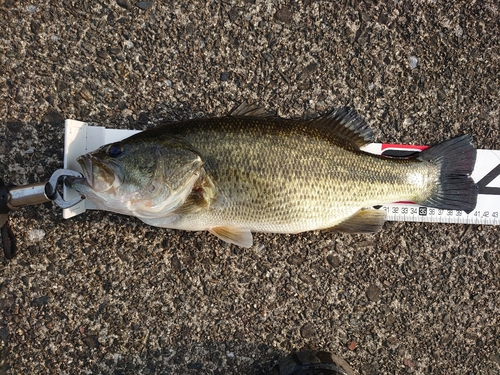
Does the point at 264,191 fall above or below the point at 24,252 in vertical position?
above

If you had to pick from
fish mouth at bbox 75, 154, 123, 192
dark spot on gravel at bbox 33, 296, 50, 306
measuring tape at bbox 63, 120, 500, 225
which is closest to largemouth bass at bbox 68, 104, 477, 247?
fish mouth at bbox 75, 154, 123, 192

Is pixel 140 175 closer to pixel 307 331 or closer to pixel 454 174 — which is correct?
pixel 307 331

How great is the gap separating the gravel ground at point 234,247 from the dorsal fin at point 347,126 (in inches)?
8.6

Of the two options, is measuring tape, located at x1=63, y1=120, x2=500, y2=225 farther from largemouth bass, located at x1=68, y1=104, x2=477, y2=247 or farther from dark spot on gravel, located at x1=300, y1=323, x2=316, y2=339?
dark spot on gravel, located at x1=300, y1=323, x2=316, y2=339

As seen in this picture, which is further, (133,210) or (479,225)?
(479,225)

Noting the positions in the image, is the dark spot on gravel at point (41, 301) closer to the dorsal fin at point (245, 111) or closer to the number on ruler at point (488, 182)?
the dorsal fin at point (245, 111)

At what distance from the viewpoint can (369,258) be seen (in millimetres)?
2508

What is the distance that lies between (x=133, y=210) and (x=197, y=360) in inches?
45.3

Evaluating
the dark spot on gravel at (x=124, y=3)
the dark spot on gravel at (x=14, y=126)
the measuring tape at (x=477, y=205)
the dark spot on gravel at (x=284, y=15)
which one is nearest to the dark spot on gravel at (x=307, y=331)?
the measuring tape at (x=477, y=205)

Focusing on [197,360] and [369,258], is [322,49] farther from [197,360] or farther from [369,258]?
[197,360]

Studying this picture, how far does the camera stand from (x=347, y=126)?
90.5 inches

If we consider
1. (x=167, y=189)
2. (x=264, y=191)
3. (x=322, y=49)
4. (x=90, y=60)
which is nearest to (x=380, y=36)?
(x=322, y=49)

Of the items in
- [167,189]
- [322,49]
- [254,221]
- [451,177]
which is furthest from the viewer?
[322,49]

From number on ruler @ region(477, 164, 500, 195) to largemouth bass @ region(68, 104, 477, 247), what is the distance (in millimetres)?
261
